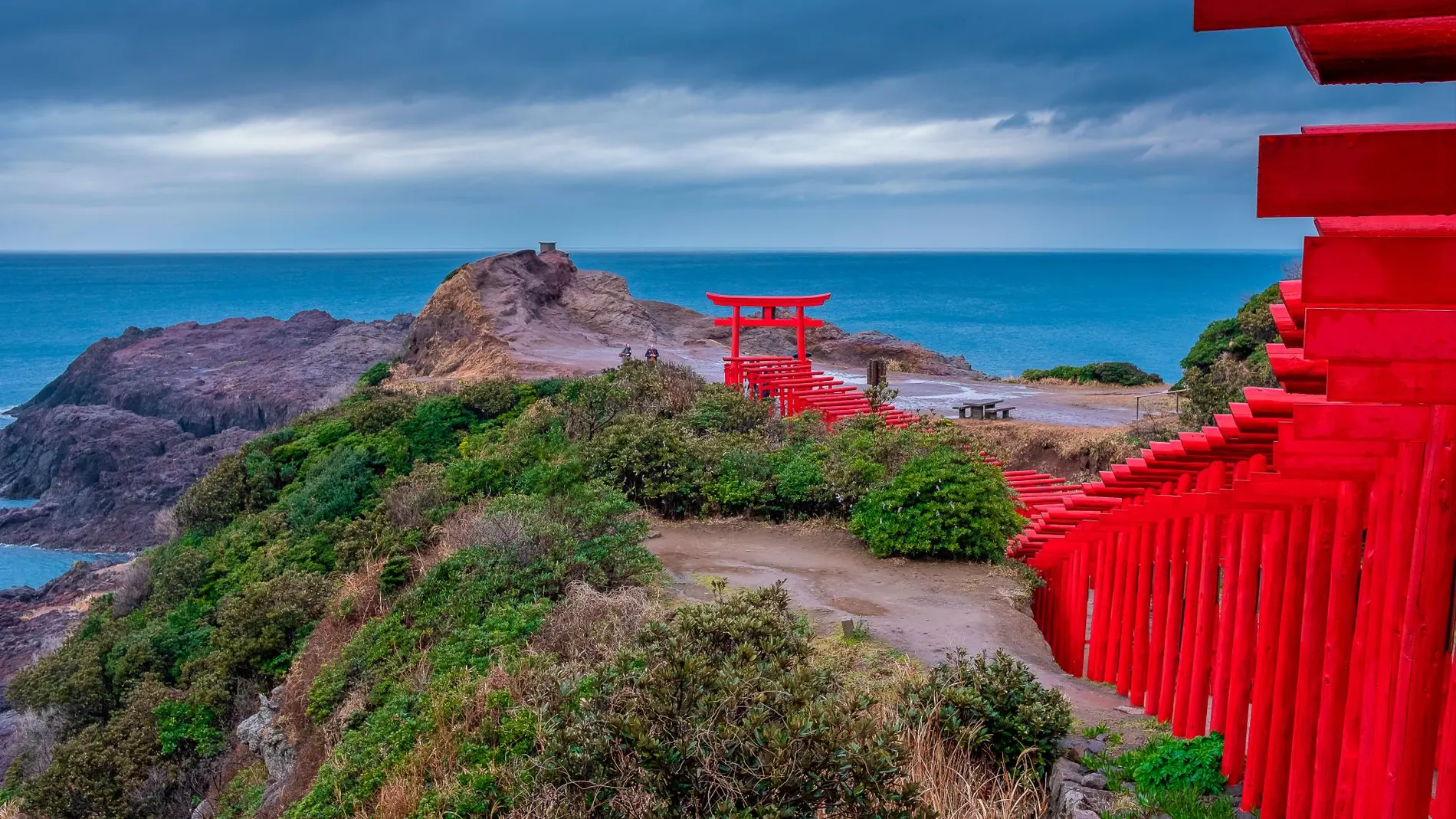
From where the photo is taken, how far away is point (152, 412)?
55719 millimetres

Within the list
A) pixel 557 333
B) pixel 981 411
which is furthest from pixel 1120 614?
pixel 557 333

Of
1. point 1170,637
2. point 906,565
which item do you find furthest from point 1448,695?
point 906,565

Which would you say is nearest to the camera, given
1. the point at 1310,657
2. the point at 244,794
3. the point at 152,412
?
the point at 1310,657

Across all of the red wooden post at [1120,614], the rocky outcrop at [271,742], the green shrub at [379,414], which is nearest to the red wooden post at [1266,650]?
the red wooden post at [1120,614]

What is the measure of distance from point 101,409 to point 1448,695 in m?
59.0

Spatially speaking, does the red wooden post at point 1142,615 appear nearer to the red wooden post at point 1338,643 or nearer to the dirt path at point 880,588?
the dirt path at point 880,588

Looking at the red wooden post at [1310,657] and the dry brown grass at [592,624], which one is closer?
the red wooden post at [1310,657]

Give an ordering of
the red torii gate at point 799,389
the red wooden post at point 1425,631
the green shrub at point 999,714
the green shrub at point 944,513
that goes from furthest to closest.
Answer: the red torii gate at point 799,389
the green shrub at point 944,513
the green shrub at point 999,714
the red wooden post at point 1425,631

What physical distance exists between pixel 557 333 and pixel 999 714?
34.3 m

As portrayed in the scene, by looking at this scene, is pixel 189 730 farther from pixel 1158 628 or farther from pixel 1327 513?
pixel 1327 513

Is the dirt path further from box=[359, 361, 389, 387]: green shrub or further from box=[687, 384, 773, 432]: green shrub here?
box=[359, 361, 389, 387]: green shrub

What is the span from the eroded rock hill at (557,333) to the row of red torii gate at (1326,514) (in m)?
24.4

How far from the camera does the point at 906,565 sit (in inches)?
505

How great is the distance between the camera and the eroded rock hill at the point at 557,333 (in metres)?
35.6
